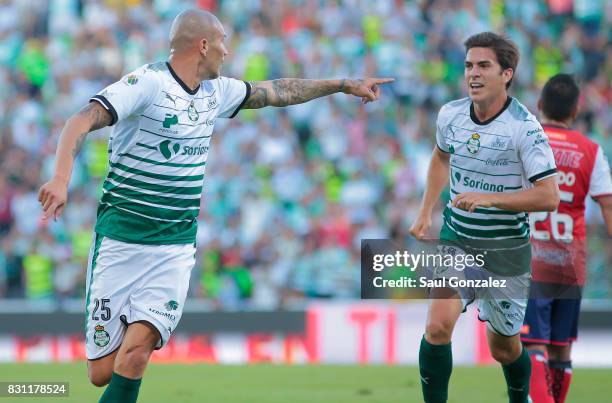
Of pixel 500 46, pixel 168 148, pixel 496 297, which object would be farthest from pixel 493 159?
pixel 168 148

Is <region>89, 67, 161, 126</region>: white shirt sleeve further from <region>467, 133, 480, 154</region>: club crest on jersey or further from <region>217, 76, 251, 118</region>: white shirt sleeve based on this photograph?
<region>467, 133, 480, 154</region>: club crest on jersey

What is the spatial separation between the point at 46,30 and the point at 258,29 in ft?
12.2

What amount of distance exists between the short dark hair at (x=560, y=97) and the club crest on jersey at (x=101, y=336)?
3.77m

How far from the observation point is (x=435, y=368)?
24.0ft

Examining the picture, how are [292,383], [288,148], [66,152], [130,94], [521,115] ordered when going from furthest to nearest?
[288,148] < [292,383] < [521,115] < [130,94] < [66,152]

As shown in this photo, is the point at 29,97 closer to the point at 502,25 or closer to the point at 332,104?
the point at 332,104

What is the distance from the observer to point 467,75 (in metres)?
7.52

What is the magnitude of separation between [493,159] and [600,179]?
1.40 metres

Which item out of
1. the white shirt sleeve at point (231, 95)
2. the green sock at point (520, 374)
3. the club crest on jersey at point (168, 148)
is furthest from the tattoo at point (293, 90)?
the green sock at point (520, 374)

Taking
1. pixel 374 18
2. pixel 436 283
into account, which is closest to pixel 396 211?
pixel 374 18

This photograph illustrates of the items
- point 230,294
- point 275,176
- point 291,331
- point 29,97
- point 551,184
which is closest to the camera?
point 551,184

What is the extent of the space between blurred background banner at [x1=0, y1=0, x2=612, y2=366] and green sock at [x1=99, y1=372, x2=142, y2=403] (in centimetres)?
779

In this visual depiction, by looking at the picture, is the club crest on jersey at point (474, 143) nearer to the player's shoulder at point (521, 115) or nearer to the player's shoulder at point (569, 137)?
the player's shoulder at point (521, 115)

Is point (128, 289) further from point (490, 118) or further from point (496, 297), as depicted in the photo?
point (490, 118)
